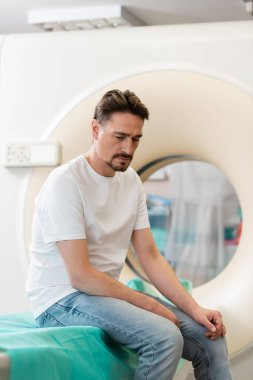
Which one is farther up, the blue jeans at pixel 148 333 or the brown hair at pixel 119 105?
the brown hair at pixel 119 105

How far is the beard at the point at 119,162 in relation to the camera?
7.68 feet

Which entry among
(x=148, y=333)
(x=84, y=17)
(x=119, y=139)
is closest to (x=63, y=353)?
(x=148, y=333)

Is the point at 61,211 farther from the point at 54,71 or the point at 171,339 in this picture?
the point at 54,71

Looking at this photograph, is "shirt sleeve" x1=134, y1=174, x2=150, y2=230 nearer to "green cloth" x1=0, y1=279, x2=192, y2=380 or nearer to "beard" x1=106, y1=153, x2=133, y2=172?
"beard" x1=106, y1=153, x2=133, y2=172

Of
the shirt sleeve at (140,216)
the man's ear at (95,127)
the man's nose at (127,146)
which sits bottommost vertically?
the shirt sleeve at (140,216)

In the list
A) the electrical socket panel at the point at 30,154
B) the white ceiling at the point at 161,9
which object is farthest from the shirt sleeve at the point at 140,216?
the white ceiling at the point at 161,9

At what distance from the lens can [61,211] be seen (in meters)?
2.23

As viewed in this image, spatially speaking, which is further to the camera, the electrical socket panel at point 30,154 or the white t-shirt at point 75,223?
the electrical socket panel at point 30,154

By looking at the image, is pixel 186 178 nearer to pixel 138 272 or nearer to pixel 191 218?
pixel 191 218

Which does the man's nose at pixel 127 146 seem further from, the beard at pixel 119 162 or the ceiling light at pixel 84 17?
the ceiling light at pixel 84 17

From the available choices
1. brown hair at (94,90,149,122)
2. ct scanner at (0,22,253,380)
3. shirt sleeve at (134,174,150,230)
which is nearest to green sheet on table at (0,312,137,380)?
shirt sleeve at (134,174,150,230)

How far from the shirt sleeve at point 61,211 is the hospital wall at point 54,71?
38.1 inches

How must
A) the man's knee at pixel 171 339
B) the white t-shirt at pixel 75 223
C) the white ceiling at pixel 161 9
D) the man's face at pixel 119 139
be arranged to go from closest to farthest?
the man's knee at pixel 171 339 → the white t-shirt at pixel 75 223 → the man's face at pixel 119 139 → the white ceiling at pixel 161 9

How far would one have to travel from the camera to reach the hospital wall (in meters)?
3.13
